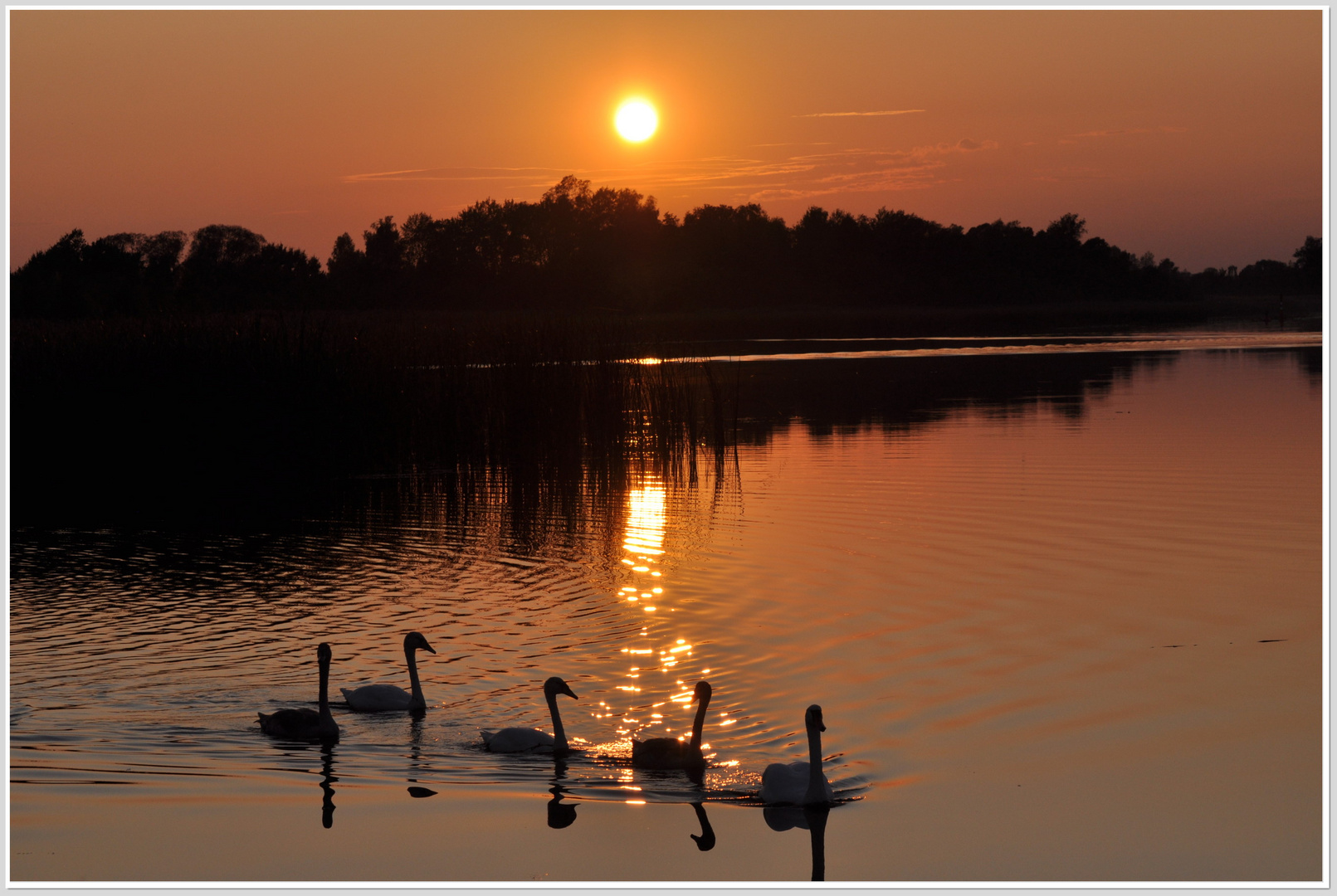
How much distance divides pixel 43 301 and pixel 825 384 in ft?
90.7

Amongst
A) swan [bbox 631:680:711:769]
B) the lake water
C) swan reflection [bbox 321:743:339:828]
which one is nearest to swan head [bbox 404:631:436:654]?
the lake water

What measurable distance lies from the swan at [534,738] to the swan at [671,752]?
0.59 meters

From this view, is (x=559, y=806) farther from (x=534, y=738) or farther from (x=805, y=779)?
(x=805, y=779)

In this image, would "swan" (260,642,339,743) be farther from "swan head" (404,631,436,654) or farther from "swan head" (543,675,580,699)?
"swan head" (543,675,580,699)

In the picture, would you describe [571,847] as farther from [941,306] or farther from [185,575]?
[941,306]

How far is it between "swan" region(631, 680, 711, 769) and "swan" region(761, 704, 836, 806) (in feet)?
1.92

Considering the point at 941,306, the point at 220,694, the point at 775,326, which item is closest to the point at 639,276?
the point at 775,326

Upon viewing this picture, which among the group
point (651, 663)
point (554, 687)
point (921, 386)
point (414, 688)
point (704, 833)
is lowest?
point (704, 833)

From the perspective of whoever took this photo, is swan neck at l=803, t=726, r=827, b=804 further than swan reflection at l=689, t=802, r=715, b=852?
Yes

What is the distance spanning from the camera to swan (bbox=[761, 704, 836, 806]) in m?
7.62

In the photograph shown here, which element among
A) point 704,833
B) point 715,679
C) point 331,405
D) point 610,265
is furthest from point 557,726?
point 610,265

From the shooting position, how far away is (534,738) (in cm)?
876

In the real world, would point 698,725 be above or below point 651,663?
above

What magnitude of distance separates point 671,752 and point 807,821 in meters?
Answer: 1.05
